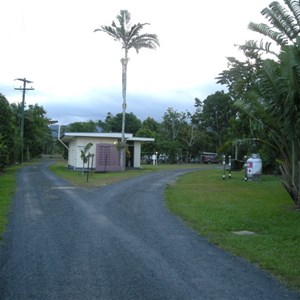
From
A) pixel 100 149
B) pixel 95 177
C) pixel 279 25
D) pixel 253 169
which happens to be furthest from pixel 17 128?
pixel 279 25

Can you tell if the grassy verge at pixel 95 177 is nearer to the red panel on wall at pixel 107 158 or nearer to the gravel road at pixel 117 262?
the red panel on wall at pixel 107 158

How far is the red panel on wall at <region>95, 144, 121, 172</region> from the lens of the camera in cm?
3503

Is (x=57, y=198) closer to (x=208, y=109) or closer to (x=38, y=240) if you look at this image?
(x=38, y=240)

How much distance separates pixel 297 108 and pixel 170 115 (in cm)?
5679

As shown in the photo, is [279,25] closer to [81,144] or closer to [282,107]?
[282,107]

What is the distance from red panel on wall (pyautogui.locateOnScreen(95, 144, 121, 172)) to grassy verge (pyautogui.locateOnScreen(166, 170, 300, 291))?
16544 millimetres

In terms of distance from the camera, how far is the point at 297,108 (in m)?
12.8

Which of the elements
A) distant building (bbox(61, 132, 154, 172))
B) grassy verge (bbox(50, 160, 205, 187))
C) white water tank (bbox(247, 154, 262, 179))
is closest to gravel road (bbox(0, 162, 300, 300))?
grassy verge (bbox(50, 160, 205, 187))

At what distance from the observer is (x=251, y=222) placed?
11.1m

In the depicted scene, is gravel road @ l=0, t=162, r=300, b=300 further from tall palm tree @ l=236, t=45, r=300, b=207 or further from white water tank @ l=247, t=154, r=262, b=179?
white water tank @ l=247, t=154, r=262, b=179

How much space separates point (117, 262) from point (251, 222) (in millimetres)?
5259

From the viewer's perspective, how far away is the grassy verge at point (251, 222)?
23.7 feet

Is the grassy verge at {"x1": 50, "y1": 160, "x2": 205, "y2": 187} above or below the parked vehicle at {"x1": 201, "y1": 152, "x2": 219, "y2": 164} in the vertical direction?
below

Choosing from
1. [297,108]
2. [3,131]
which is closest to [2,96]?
[3,131]
